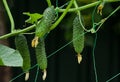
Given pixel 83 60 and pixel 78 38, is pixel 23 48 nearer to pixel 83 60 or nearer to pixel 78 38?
pixel 78 38

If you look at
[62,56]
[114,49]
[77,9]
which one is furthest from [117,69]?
[77,9]

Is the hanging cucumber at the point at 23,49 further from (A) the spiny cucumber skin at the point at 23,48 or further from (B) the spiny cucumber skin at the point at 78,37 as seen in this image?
(B) the spiny cucumber skin at the point at 78,37

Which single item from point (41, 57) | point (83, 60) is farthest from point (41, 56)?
point (83, 60)

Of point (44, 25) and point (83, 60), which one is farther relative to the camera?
point (83, 60)

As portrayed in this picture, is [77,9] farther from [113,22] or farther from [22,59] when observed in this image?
[113,22]

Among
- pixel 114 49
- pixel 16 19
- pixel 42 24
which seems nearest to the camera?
pixel 42 24

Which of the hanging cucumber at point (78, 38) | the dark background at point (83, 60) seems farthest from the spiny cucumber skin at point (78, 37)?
the dark background at point (83, 60)

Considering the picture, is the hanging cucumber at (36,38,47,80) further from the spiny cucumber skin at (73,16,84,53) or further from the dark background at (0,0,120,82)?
the dark background at (0,0,120,82)

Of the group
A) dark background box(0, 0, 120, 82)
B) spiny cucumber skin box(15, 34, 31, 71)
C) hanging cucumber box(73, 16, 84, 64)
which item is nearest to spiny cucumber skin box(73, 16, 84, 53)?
hanging cucumber box(73, 16, 84, 64)

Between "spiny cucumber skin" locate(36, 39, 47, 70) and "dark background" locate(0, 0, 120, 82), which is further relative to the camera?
"dark background" locate(0, 0, 120, 82)
